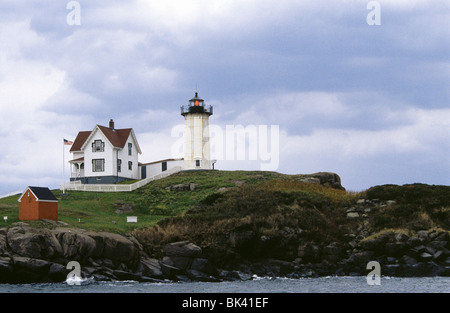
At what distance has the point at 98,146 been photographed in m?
78.1

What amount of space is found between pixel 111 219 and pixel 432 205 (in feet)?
80.3

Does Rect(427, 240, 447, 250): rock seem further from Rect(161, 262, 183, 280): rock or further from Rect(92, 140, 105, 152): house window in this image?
Rect(92, 140, 105, 152): house window

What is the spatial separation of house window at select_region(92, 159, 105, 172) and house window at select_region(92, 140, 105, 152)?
1.27 metres

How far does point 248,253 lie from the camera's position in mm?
45125

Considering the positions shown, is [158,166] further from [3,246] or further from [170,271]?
[3,246]

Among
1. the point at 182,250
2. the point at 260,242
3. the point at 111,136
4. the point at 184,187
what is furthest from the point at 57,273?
the point at 111,136

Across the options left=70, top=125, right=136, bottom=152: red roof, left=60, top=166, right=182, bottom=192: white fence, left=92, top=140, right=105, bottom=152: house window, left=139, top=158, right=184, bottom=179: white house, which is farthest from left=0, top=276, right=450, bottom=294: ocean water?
left=139, top=158, right=184, bottom=179: white house

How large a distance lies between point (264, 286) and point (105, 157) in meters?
44.0

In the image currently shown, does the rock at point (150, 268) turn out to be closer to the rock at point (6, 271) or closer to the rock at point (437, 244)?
the rock at point (6, 271)

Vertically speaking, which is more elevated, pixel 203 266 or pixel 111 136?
pixel 111 136

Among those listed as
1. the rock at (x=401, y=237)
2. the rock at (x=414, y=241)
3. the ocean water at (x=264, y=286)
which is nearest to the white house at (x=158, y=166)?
the rock at (x=401, y=237)
